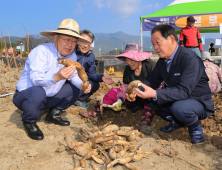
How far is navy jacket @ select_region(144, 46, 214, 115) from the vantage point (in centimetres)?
201

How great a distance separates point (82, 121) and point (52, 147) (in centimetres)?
92

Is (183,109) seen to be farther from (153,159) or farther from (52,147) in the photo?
(52,147)

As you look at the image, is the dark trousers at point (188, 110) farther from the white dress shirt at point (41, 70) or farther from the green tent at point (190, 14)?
the green tent at point (190, 14)

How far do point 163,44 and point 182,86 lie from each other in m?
0.57

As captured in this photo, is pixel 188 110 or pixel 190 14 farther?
pixel 190 14

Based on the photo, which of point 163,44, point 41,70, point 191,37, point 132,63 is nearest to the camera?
point 163,44

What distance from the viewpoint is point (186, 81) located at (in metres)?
2.00

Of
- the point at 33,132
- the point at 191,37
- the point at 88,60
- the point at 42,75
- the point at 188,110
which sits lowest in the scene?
the point at 33,132

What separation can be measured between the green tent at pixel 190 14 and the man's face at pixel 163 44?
18.6 feet

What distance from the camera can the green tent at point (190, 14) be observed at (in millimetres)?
7262

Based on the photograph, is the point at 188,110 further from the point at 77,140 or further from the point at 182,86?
the point at 77,140

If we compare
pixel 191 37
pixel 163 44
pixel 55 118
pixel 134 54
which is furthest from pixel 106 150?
pixel 191 37

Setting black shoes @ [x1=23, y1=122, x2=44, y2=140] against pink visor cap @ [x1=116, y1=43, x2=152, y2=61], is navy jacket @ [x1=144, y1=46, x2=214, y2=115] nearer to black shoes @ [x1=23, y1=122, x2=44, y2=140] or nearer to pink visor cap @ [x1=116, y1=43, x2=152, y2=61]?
pink visor cap @ [x1=116, y1=43, x2=152, y2=61]

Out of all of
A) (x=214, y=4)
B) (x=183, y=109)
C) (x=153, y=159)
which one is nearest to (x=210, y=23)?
(x=214, y=4)
